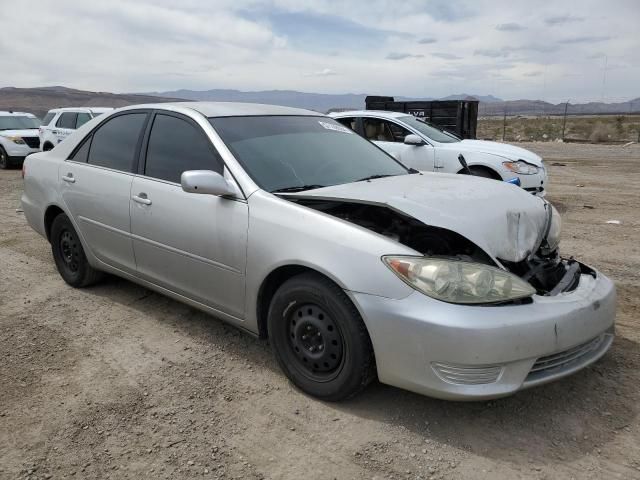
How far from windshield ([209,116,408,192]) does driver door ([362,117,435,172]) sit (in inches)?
183

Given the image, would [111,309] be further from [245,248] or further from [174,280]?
[245,248]

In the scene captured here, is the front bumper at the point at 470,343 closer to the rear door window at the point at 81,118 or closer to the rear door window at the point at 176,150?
the rear door window at the point at 176,150

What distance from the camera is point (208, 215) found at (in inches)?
136

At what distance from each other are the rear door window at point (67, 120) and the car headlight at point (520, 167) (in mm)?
12547

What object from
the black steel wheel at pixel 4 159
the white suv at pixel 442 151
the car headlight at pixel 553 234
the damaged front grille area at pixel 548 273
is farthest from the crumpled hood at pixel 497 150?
the black steel wheel at pixel 4 159

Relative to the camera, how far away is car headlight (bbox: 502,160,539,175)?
27.1ft

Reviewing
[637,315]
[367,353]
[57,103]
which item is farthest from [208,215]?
[57,103]

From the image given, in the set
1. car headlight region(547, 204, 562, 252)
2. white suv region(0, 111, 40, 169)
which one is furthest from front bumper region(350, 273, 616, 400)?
white suv region(0, 111, 40, 169)

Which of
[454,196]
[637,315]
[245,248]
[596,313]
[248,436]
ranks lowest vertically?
[248,436]

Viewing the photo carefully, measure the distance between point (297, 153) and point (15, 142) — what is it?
16058mm

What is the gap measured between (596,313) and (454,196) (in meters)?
1.02

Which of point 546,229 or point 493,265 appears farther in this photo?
point 546,229

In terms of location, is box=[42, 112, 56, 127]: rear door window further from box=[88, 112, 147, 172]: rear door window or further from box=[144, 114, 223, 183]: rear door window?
box=[144, 114, 223, 183]: rear door window

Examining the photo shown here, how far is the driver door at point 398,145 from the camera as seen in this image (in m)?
8.88
